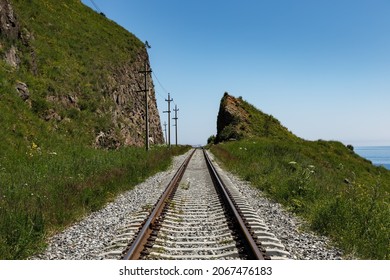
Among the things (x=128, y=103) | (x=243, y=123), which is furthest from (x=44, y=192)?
(x=243, y=123)

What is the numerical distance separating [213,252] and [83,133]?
19.4 m

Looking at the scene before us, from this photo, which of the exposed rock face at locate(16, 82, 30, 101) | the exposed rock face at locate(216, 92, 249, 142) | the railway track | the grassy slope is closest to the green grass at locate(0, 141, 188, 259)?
the grassy slope

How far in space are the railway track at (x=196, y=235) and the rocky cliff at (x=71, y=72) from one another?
11865mm

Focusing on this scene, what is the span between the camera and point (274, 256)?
A: 5277 millimetres

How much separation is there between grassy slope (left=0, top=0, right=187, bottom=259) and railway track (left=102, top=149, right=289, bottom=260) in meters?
1.69

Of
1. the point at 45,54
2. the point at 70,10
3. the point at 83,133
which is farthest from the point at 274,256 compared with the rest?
the point at 70,10

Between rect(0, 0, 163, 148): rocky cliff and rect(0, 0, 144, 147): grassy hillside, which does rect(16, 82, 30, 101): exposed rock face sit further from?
rect(0, 0, 144, 147): grassy hillside

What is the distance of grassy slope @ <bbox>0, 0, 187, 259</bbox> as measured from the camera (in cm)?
718

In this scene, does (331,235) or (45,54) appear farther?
(45,54)

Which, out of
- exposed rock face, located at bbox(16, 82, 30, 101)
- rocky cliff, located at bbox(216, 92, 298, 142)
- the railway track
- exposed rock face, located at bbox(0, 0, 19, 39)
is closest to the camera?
the railway track

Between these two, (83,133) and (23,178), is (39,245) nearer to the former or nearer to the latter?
(23,178)

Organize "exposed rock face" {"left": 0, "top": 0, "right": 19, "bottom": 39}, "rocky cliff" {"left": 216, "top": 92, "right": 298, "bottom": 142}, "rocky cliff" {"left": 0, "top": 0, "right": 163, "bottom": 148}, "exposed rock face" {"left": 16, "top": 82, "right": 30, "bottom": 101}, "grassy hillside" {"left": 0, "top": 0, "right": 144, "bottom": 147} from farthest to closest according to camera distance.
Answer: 1. "rocky cliff" {"left": 216, "top": 92, "right": 298, "bottom": 142}
2. "exposed rock face" {"left": 0, "top": 0, "right": 19, "bottom": 39}
3. "rocky cliff" {"left": 0, "top": 0, "right": 163, "bottom": 148}
4. "grassy hillside" {"left": 0, "top": 0, "right": 144, "bottom": 147}
5. "exposed rock face" {"left": 16, "top": 82, "right": 30, "bottom": 101}

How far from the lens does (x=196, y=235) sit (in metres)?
6.50

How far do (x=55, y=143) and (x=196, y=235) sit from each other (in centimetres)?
1408
